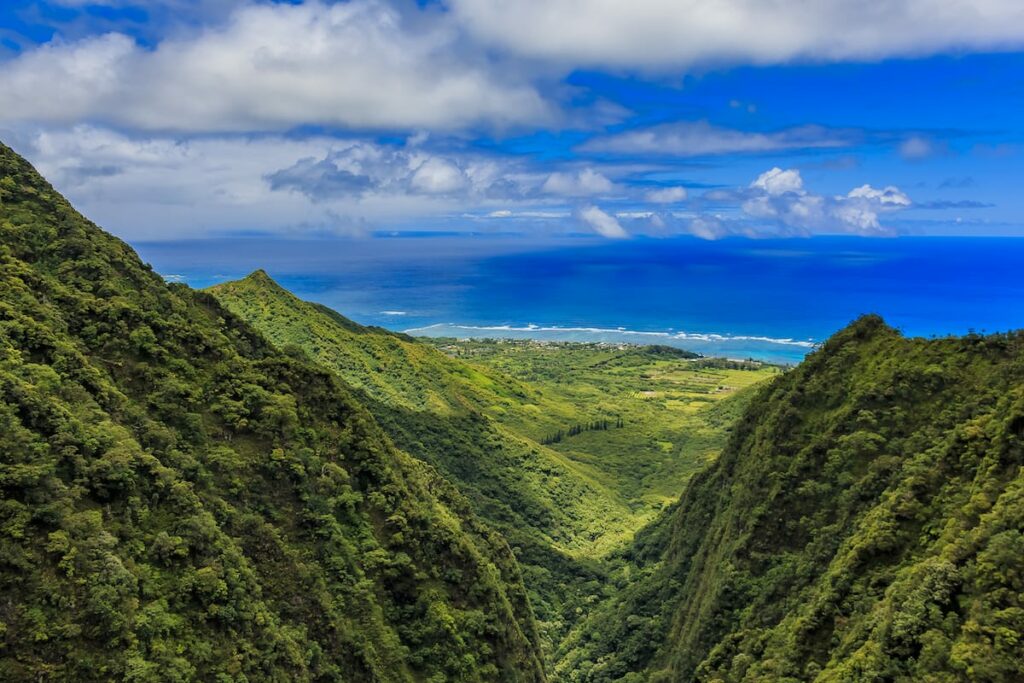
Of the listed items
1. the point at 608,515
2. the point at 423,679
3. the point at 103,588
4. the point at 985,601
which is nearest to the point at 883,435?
the point at 985,601

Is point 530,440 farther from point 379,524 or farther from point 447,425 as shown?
point 379,524

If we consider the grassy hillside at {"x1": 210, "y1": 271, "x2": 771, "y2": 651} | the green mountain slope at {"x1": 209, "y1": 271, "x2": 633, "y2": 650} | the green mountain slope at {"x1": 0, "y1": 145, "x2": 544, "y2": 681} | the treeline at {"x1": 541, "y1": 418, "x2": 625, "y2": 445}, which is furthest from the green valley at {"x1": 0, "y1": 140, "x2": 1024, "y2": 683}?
the treeline at {"x1": 541, "y1": 418, "x2": 625, "y2": 445}

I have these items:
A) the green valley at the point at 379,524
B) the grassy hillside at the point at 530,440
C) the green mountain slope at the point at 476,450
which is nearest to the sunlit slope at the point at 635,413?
the grassy hillside at the point at 530,440

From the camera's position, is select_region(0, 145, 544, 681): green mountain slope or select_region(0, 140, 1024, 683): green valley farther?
select_region(0, 140, 1024, 683): green valley

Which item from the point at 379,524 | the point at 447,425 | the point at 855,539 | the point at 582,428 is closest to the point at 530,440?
the point at 447,425

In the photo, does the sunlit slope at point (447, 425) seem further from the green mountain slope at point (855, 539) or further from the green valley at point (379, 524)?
the green mountain slope at point (855, 539)

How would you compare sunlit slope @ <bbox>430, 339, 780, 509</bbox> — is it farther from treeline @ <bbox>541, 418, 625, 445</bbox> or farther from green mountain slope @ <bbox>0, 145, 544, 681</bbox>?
green mountain slope @ <bbox>0, 145, 544, 681</bbox>
